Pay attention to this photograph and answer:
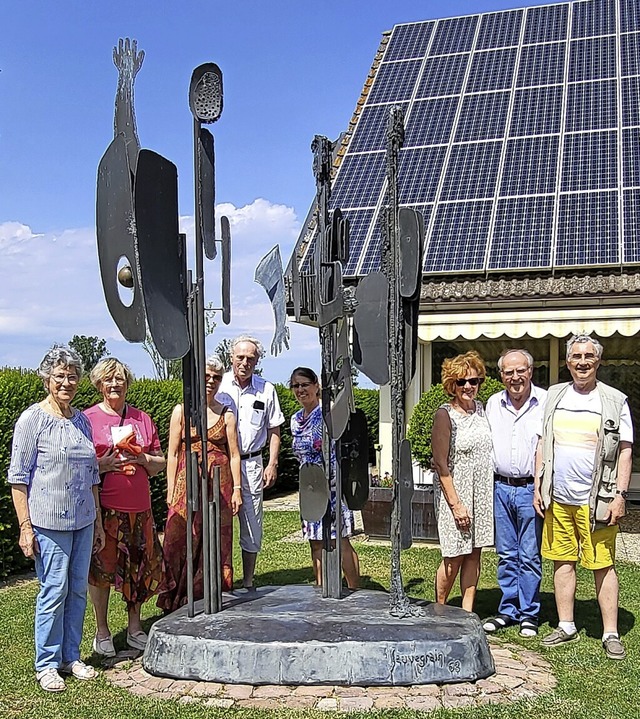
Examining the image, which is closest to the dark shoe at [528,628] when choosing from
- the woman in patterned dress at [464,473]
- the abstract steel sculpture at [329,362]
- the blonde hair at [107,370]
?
the woman in patterned dress at [464,473]

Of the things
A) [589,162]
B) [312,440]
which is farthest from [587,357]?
[589,162]

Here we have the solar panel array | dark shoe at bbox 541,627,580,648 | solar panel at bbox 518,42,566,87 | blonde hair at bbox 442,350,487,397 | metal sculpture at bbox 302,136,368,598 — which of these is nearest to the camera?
metal sculpture at bbox 302,136,368,598

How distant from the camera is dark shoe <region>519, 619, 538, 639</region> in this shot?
20.1ft

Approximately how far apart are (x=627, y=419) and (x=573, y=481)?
21.6 inches

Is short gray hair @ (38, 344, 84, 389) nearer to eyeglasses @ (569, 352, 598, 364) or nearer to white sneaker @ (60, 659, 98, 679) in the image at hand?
white sneaker @ (60, 659, 98, 679)

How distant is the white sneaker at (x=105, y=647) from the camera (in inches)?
226

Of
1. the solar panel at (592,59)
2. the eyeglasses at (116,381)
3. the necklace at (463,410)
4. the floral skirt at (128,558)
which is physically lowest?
the floral skirt at (128,558)

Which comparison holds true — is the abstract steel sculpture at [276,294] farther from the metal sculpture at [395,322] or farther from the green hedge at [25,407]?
the green hedge at [25,407]

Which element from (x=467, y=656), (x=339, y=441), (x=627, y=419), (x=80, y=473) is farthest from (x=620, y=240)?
(x=80, y=473)

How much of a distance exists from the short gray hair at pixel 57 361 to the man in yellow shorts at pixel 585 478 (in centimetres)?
309

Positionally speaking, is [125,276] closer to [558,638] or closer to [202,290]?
[202,290]

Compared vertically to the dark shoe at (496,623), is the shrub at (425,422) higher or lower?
higher

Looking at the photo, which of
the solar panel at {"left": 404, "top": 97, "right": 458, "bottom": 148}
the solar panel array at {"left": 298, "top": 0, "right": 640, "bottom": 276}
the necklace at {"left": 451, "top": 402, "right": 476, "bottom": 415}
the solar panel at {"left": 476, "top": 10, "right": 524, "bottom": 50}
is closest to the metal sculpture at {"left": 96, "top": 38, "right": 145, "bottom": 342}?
the necklace at {"left": 451, "top": 402, "right": 476, "bottom": 415}

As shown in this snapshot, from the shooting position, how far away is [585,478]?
19.0 feet
